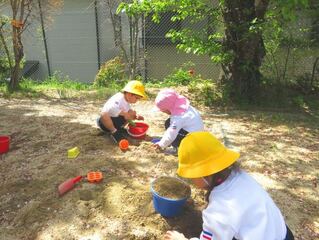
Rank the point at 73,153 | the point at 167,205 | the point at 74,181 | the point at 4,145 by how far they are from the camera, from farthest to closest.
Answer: the point at 4,145 → the point at 73,153 → the point at 74,181 → the point at 167,205

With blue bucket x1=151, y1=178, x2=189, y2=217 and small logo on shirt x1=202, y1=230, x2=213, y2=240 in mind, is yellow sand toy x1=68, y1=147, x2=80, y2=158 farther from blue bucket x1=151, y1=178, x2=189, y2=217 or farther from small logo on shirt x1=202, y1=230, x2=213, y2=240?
small logo on shirt x1=202, y1=230, x2=213, y2=240

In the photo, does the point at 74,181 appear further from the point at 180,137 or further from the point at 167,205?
the point at 180,137

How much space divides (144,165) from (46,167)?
100 cm

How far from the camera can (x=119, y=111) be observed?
4441 millimetres

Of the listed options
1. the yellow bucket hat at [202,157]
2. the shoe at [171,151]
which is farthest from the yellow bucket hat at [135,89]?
the yellow bucket hat at [202,157]

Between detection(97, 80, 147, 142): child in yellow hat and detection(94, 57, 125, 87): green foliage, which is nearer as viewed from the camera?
detection(97, 80, 147, 142): child in yellow hat

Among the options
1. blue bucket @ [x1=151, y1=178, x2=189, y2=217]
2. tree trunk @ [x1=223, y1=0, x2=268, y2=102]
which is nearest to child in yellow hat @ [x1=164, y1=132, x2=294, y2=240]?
blue bucket @ [x1=151, y1=178, x2=189, y2=217]

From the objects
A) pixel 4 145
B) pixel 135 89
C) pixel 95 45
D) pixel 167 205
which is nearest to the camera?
pixel 167 205

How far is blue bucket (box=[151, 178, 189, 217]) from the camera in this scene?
282 cm

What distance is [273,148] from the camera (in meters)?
4.66

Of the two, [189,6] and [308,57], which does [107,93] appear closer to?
[189,6]

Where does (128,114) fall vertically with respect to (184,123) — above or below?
below

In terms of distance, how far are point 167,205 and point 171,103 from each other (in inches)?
52.2

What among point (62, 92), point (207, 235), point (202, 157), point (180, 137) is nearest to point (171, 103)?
point (180, 137)
